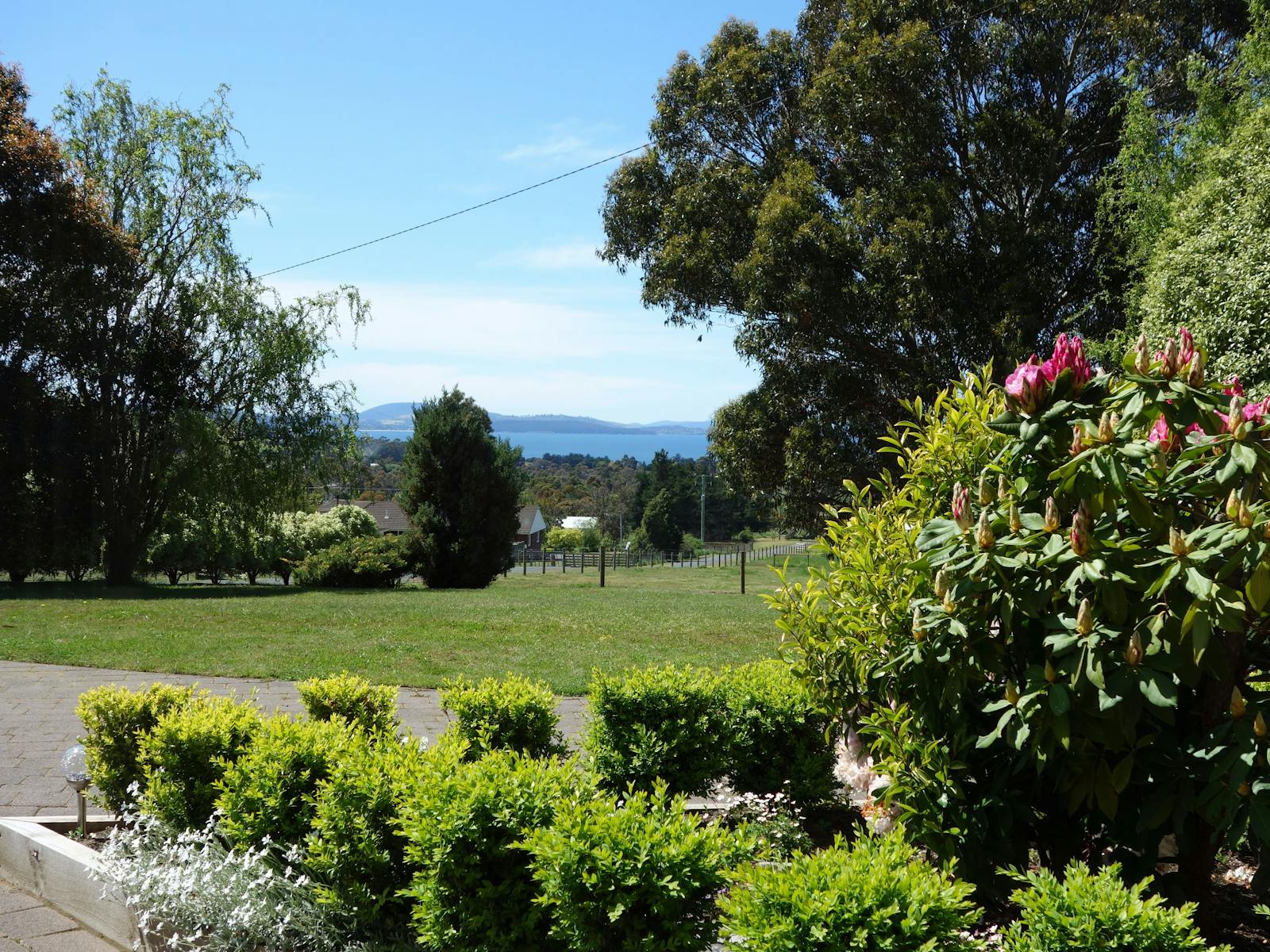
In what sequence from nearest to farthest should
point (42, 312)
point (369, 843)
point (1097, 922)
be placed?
point (1097, 922), point (369, 843), point (42, 312)

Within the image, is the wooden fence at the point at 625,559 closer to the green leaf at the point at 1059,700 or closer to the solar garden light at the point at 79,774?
the solar garden light at the point at 79,774

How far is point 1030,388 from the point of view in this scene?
256 cm

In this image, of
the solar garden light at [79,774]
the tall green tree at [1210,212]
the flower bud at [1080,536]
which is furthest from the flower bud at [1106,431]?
the tall green tree at [1210,212]

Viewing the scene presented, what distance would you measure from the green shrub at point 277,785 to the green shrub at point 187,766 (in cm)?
18

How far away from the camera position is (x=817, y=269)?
557 inches

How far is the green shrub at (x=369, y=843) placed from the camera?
282 cm

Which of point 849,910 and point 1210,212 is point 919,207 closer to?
point 1210,212

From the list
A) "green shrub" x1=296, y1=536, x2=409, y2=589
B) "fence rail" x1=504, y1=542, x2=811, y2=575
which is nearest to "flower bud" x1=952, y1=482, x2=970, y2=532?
"green shrub" x1=296, y1=536, x2=409, y2=589

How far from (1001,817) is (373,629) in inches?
426

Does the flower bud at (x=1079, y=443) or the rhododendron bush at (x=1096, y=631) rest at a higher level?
the flower bud at (x=1079, y=443)

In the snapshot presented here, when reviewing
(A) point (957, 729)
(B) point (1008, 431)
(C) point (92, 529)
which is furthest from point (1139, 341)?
(C) point (92, 529)

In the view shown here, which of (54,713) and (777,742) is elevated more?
(777,742)

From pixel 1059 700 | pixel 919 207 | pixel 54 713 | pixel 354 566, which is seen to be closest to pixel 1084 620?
pixel 1059 700

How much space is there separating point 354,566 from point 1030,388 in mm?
22692
